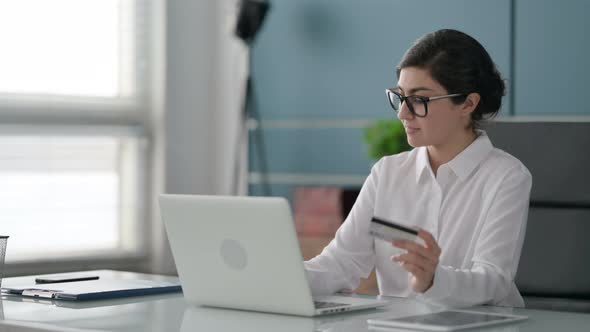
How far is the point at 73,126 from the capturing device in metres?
4.88

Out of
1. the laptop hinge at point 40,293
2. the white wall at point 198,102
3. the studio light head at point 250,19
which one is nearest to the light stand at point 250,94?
the studio light head at point 250,19

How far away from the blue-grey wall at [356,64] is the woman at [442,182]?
1819mm

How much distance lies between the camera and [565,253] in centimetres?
227

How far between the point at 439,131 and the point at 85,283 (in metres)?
0.88

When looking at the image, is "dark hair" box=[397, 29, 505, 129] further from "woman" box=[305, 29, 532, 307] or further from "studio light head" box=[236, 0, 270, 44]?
"studio light head" box=[236, 0, 270, 44]

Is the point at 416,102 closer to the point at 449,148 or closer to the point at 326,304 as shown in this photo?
the point at 449,148

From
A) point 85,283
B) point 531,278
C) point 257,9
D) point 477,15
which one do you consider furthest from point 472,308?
point 257,9

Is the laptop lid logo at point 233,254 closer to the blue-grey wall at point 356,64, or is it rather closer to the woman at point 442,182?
the woman at point 442,182

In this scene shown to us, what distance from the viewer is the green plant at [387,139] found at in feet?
13.5

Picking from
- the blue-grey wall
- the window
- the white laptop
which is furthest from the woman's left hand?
the window

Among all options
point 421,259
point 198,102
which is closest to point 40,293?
point 421,259

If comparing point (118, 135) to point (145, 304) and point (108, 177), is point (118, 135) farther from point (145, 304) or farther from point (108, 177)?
point (145, 304)

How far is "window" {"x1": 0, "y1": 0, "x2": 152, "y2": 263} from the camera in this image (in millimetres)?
4648

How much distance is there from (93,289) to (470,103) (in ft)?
3.18
